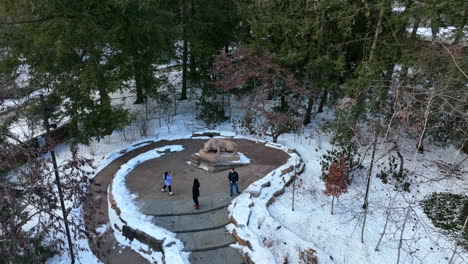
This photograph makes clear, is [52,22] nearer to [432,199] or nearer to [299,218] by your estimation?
[299,218]

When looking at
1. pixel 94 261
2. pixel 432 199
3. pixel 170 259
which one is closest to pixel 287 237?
pixel 170 259

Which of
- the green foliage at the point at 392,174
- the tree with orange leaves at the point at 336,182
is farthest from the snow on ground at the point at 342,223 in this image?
the tree with orange leaves at the point at 336,182

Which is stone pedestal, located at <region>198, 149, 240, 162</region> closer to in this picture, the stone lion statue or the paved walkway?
the stone lion statue

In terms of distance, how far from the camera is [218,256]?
9156 millimetres

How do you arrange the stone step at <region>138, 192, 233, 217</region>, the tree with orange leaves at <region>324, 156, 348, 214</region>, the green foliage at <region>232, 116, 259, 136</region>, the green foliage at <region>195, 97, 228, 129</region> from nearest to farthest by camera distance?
the tree with orange leaves at <region>324, 156, 348, 214</region>, the stone step at <region>138, 192, 233, 217</region>, the green foliage at <region>232, 116, 259, 136</region>, the green foliage at <region>195, 97, 228, 129</region>

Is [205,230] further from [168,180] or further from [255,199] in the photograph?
[168,180]

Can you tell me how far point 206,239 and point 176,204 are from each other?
2.03 metres

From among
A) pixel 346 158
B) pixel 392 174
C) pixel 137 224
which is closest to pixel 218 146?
pixel 137 224

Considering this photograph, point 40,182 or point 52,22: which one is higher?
point 52,22

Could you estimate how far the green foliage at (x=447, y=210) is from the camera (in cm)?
1095

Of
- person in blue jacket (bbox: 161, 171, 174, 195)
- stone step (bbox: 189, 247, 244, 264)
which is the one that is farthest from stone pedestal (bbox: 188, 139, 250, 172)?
stone step (bbox: 189, 247, 244, 264)

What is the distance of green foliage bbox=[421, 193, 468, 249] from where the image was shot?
35.9ft

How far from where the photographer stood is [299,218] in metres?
10.9

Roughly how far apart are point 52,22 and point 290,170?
40.1 feet
